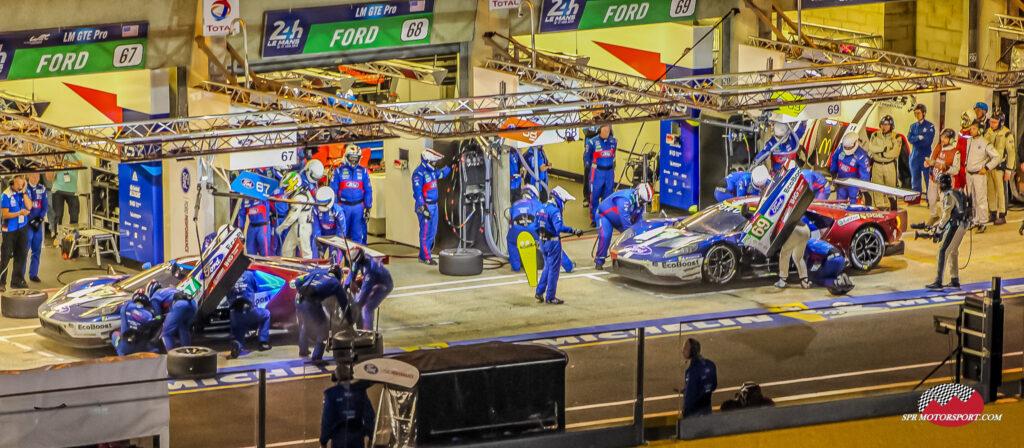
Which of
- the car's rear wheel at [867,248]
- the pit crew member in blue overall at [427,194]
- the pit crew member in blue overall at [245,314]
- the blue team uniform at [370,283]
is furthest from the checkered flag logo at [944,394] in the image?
the pit crew member in blue overall at [427,194]

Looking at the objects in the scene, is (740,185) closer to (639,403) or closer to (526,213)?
(526,213)

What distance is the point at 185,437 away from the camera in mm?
10133

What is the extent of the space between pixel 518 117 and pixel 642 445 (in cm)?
1226

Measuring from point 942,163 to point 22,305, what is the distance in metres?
13.6

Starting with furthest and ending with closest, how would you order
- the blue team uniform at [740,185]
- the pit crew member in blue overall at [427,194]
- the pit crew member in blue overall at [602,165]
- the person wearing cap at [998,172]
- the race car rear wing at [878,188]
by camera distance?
the pit crew member in blue overall at [602,165]
the person wearing cap at [998,172]
the blue team uniform at [740,185]
the pit crew member in blue overall at [427,194]
the race car rear wing at [878,188]

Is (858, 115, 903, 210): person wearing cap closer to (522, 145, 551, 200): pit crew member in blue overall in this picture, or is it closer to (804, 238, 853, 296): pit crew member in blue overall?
(804, 238, 853, 296): pit crew member in blue overall

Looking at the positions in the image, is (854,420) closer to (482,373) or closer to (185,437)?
(482,373)

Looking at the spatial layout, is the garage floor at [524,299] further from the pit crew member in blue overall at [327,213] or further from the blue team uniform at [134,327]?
the pit crew member in blue overall at [327,213]

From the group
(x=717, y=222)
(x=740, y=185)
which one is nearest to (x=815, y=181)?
(x=717, y=222)

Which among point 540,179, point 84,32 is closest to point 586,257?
point 540,179

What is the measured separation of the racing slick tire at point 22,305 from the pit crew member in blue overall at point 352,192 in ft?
15.1

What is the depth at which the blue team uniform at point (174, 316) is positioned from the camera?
1789 centimetres

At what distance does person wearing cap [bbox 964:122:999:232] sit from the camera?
24219mm

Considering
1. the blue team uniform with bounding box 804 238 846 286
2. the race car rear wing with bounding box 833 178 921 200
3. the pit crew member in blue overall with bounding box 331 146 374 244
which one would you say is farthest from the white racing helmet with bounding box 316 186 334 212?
the race car rear wing with bounding box 833 178 921 200
